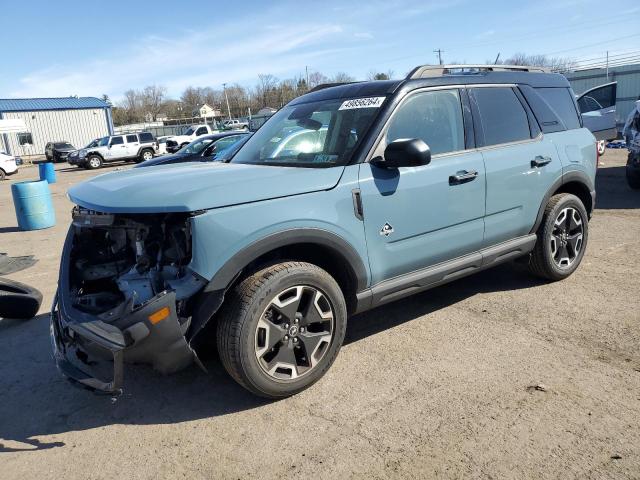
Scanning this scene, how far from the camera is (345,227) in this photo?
125 inches

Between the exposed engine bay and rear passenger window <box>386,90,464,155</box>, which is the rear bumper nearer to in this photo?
the exposed engine bay

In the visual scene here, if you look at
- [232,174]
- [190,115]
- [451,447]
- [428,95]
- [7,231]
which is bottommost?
[451,447]

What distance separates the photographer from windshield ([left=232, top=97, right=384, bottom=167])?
3477 mm

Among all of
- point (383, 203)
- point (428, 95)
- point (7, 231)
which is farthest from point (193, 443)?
point (7, 231)

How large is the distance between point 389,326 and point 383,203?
1236mm

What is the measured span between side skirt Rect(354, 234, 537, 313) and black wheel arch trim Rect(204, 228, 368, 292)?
140 mm

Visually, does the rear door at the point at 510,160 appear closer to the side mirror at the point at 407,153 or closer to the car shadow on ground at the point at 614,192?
the side mirror at the point at 407,153

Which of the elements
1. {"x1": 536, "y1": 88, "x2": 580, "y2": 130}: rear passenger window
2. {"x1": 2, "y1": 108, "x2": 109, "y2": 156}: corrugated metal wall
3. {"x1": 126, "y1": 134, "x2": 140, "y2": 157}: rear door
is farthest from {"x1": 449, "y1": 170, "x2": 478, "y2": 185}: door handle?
{"x1": 2, "y1": 108, "x2": 109, "y2": 156}: corrugated metal wall

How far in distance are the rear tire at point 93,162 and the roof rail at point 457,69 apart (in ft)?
92.6

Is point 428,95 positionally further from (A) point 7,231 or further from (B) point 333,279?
(A) point 7,231

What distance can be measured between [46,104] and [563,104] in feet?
168

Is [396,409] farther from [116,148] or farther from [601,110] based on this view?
[116,148]

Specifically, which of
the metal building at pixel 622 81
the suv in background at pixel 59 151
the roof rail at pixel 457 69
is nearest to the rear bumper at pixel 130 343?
the roof rail at pixel 457 69

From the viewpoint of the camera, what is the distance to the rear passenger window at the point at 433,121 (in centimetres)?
355
